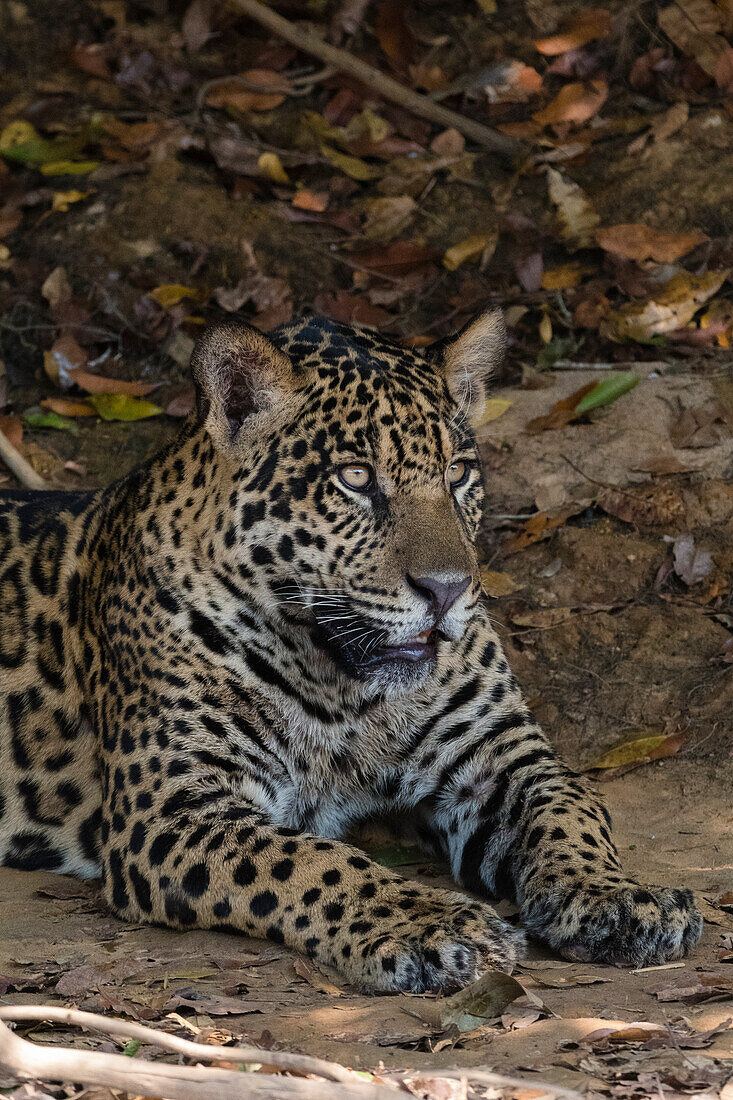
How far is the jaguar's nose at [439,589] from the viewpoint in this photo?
13.5 feet

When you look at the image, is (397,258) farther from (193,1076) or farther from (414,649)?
(193,1076)

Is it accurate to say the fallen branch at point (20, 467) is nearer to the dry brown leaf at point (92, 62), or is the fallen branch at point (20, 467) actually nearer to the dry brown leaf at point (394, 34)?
the dry brown leaf at point (92, 62)

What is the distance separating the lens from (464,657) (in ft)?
16.3

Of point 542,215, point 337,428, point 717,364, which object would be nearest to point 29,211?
point 542,215

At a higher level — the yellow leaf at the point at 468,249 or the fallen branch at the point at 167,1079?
the yellow leaf at the point at 468,249

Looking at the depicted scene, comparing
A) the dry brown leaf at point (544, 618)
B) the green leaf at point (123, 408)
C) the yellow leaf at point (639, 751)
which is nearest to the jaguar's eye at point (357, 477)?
the yellow leaf at point (639, 751)

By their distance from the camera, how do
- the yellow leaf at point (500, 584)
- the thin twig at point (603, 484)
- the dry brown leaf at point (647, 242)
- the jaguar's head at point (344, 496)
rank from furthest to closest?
the dry brown leaf at point (647, 242), the thin twig at point (603, 484), the yellow leaf at point (500, 584), the jaguar's head at point (344, 496)

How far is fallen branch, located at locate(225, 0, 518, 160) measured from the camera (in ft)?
31.5

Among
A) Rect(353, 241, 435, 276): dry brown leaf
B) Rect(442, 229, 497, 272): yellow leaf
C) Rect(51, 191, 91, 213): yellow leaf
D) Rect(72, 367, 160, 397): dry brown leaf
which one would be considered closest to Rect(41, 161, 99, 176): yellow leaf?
Rect(51, 191, 91, 213): yellow leaf

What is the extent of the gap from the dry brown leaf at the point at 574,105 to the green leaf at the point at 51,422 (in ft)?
14.2

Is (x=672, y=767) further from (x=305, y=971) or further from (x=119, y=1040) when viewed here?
(x=119, y=1040)

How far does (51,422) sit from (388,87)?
3859 mm

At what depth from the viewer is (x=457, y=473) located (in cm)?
470

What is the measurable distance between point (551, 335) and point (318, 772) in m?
4.41
